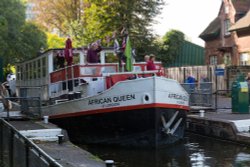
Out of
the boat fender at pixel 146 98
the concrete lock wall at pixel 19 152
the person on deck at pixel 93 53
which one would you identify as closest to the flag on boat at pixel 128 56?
the boat fender at pixel 146 98

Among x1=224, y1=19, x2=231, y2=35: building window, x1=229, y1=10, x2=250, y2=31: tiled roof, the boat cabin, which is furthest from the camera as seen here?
x1=224, y1=19, x2=231, y2=35: building window

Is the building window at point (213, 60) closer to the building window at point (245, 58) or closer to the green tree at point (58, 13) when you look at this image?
the building window at point (245, 58)

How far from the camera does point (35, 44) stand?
47781mm

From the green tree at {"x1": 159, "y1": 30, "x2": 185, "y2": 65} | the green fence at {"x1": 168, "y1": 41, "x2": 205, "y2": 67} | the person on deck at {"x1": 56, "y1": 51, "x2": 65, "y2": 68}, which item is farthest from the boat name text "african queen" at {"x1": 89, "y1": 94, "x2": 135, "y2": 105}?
the green fence at {"x1": 168, "y1": 41, "x2": 205, "y2": 67}

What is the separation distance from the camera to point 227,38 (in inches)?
1517

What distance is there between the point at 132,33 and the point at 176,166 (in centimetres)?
2650

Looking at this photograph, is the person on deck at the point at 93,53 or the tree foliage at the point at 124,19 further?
the tree foliage at the point at 124,19

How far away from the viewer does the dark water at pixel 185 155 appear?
1195cm

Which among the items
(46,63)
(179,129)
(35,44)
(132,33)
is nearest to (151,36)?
(132,33)

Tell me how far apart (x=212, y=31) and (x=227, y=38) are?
274 centimetres

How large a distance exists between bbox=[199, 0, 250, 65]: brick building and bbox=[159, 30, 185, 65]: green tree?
264 inches

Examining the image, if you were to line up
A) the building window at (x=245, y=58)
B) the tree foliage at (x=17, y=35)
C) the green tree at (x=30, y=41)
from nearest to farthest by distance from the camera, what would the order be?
the building window at (x=245, y=58), the tree foliage at (x=17, y=35), the green tree at (x=30, y=41)

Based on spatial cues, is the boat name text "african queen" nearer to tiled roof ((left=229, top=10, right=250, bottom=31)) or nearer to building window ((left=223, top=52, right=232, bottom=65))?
tiled roof ((left=229, top=10, right=250, bottom=31))

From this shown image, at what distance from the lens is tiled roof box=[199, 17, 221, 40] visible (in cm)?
4044
